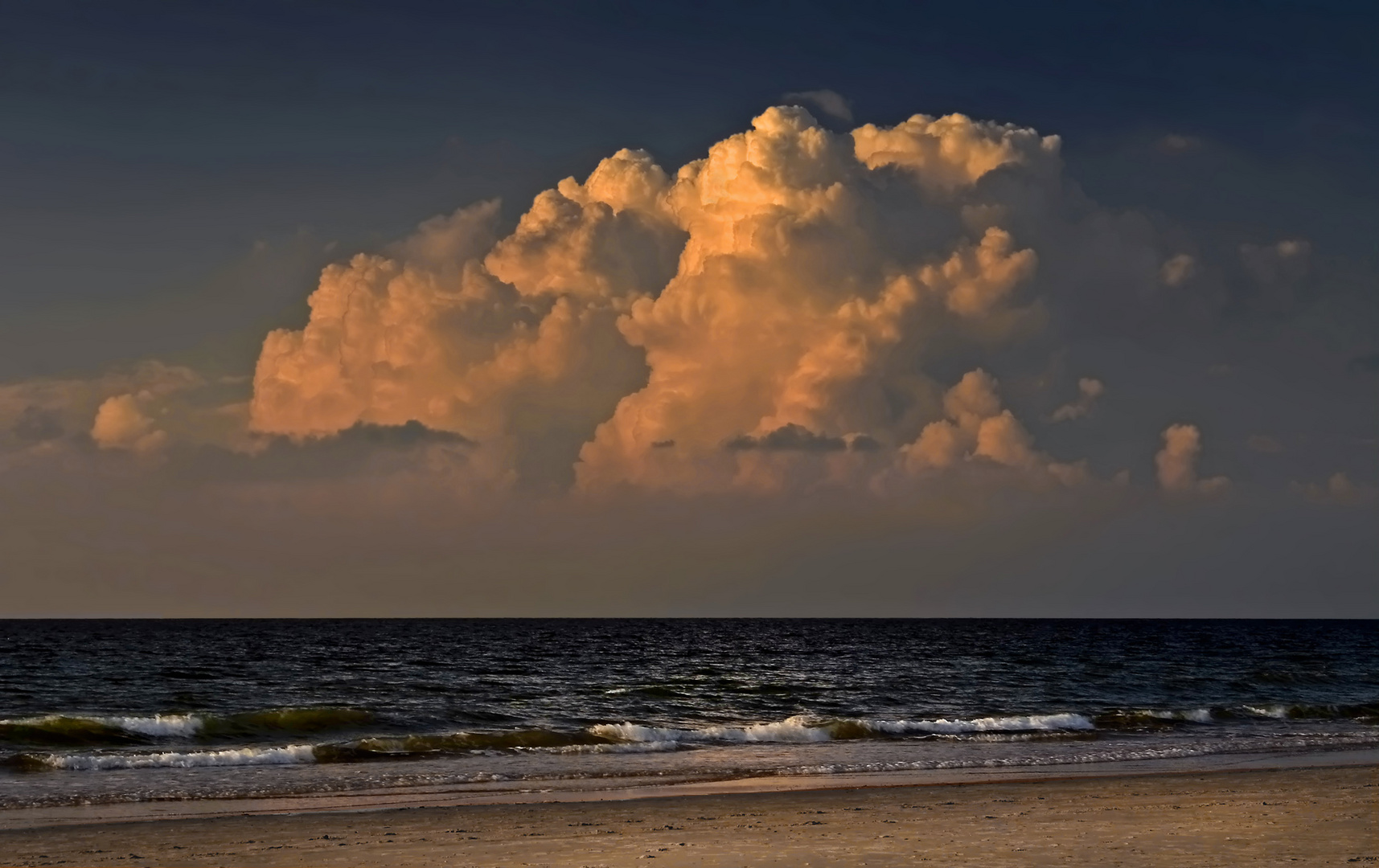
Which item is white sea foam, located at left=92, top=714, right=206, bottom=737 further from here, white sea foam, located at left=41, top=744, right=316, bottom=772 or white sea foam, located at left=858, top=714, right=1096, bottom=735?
white sea foam, located at left=858, top=714, right=1096, bottom=735

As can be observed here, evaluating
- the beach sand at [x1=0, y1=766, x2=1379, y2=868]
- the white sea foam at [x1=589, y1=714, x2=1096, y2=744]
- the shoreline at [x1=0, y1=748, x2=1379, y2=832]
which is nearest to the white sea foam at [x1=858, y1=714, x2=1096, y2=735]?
the white sea foam at [x1=589, y1=714, x2=1096, y2=744]

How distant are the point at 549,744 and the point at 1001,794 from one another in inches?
579

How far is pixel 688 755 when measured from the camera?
33.0 meters

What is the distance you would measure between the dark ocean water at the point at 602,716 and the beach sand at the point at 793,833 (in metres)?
5.02

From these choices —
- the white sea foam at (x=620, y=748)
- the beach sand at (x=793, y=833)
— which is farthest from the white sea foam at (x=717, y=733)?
the beach sand at (x=793, y=833)

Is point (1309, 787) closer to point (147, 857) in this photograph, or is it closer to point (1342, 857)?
point (1342, 857)

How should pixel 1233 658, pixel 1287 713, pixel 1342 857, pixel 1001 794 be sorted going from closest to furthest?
pixel 1342 857, pixel 1001 794, pixel 1287 713, pixel 1233 658

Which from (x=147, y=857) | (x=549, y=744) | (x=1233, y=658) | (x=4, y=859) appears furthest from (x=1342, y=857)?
(x=1233, y=658)

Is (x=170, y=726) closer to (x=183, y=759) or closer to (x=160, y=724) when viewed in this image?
(x=160, y=724)

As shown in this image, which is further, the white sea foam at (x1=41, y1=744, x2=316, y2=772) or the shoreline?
the white sea foam at (x1=41, y1=744, x2=316, y2=772)

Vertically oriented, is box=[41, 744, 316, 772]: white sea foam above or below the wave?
above

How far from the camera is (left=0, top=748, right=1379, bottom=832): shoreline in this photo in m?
21.8

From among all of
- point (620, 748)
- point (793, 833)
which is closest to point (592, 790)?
point (793, 833)

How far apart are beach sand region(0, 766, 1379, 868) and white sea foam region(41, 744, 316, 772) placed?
9227 millimetres
